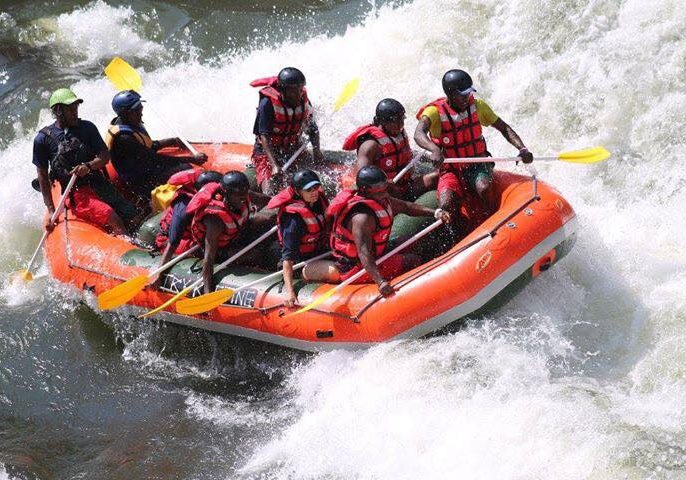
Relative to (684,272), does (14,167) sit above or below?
above

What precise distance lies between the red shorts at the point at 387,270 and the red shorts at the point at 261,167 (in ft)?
4.63

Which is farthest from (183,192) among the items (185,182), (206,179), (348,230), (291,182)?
(348,230)

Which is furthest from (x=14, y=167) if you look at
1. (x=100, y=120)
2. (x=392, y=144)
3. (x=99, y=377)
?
(x=392, y=144)

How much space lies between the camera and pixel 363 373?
6043mm

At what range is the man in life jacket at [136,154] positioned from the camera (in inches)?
292

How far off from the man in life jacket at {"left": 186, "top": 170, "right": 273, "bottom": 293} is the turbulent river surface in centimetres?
68

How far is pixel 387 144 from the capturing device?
21.7 feet

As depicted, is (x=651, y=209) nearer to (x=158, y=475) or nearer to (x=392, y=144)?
(x=392, y=144)

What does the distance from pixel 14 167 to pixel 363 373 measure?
5199mm

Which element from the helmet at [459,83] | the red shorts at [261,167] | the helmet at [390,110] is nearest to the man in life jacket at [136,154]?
the red shorts at [261,167]

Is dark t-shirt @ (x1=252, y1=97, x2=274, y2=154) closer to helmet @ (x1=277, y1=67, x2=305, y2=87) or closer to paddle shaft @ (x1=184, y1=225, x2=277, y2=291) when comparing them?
helmet @ (x1=277, y1=67, x2=305, y2=87)

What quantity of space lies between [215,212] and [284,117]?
1293mm

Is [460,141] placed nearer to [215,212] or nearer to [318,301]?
[318,301]

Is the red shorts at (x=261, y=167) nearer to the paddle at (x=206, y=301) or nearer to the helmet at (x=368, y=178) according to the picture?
the paddle at (x=206, y=301)
